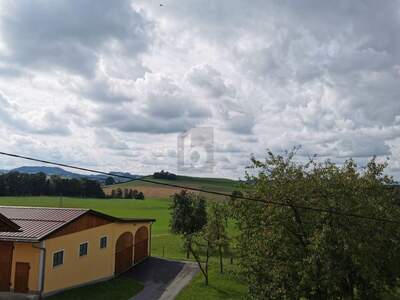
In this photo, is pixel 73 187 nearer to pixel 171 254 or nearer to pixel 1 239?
pixel 171 254

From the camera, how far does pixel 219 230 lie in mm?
32531

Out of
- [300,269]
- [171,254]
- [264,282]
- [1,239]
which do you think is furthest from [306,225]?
[171,254]

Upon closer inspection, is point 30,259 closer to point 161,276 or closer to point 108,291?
A: point 108,291

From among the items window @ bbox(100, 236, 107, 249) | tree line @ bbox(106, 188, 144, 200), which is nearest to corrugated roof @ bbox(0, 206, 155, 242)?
window @ bbox(100, 236, 107, 249)

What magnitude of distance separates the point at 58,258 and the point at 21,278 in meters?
2.32

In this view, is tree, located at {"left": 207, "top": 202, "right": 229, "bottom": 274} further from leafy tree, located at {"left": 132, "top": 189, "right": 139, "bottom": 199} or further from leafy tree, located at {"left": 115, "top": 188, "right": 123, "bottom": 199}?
leafy tree, located at {"left": 115, "top": 188, "right": 123, "bottom": 199}

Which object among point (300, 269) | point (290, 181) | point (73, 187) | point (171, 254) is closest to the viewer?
point (300, 269)

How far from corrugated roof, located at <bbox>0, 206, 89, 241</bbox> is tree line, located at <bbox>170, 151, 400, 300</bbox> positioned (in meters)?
11.6

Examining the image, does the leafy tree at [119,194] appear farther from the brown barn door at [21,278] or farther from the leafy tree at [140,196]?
the brown barn door at [21,278]

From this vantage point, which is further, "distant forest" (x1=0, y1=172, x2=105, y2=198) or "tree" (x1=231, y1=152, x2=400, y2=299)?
"distant forest" (x1=0, y1=172, x2=105, y2=198)

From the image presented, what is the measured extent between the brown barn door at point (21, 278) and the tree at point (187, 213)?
23.9 meters

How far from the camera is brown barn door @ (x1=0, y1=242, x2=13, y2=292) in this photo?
24.4m

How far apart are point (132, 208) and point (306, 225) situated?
271 ft

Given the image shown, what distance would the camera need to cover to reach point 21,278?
24.2 metres
